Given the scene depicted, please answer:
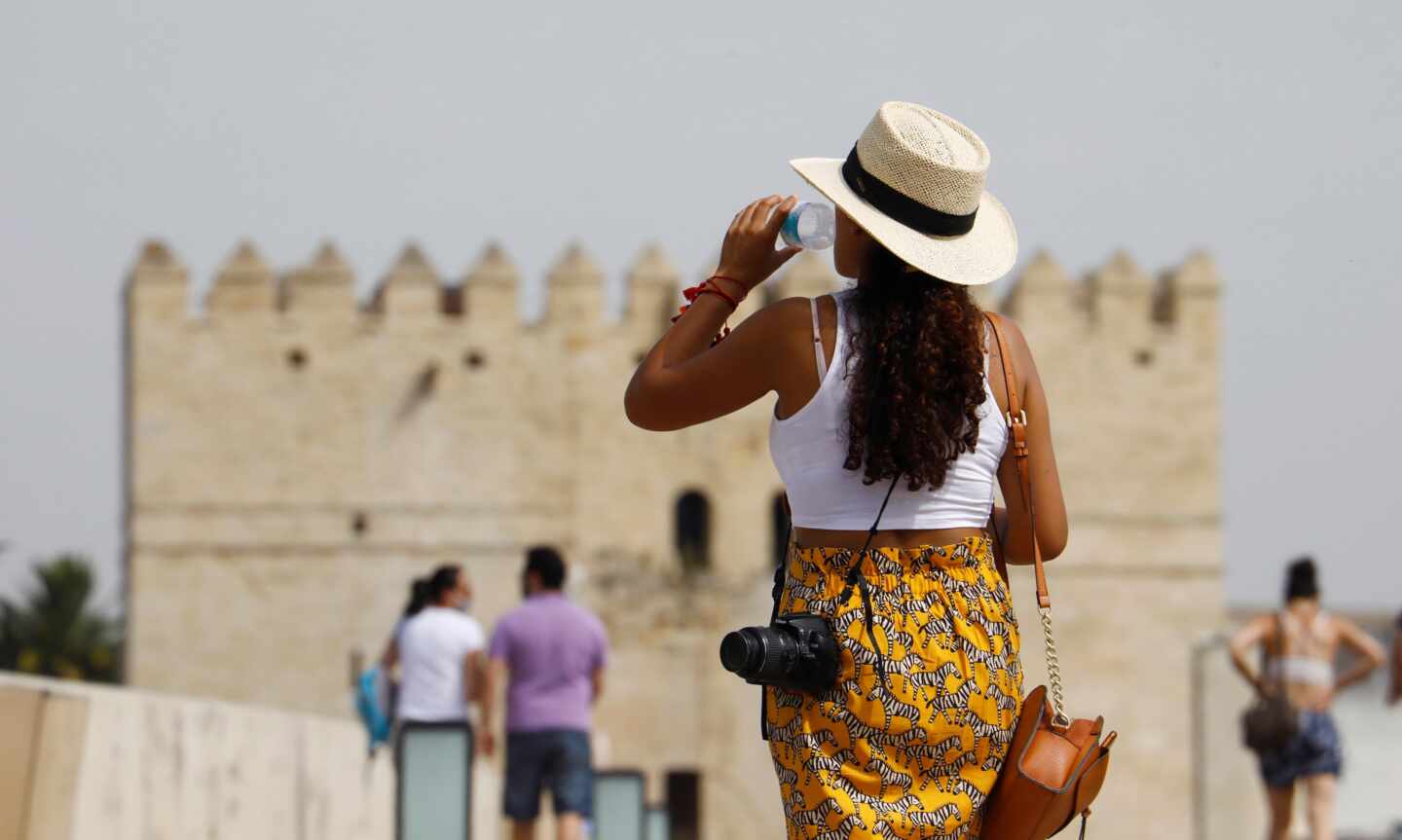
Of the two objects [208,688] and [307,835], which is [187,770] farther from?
[208,688]

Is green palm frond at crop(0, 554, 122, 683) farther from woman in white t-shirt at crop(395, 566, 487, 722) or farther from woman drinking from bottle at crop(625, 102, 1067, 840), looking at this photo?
woman drinking from bottle at crop(625, 102, 1067, 840)

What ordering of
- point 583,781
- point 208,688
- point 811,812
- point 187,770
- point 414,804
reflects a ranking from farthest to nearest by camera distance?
point 208,688 < point 583,781 < point 414,804 < point 187,770 < point 811,812

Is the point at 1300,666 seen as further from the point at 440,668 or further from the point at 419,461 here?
the point at 419,461

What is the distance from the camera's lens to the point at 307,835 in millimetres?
9062

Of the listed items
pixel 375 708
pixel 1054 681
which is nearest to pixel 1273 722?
pixel 375 708

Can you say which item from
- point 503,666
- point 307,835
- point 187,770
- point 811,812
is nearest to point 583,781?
point 503,666

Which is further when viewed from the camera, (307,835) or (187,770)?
(307,835)

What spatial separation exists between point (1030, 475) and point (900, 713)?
0.46 metres

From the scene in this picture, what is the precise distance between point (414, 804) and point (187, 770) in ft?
2.97

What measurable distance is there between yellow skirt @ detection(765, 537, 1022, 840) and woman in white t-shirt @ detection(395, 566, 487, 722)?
5637 millimetres

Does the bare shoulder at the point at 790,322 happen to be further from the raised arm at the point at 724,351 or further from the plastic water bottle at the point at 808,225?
the plastic water bottle at the point at 808,225

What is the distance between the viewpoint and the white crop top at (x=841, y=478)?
3637mm

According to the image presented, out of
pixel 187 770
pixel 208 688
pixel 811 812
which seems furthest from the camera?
pixel 208 688

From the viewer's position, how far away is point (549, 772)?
336 inches
